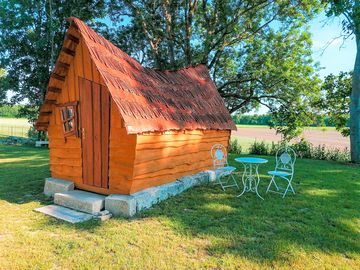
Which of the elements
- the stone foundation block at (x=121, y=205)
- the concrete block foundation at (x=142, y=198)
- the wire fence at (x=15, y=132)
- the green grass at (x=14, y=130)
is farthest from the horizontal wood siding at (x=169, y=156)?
the green grass at (x=14, y=130)

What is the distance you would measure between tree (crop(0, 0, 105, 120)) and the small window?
14176 mm

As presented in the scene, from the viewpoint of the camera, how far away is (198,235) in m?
4.44

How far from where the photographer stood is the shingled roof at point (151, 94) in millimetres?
5399

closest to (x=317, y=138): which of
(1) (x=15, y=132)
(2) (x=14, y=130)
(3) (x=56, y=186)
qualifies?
(3) (x=56, y=186)

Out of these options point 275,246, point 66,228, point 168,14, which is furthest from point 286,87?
point 66,228

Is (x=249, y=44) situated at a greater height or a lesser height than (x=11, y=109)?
greater

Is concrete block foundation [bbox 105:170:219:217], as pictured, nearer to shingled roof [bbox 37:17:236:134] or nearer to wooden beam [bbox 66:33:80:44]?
shingled roof [bbox 37:17:236:134]

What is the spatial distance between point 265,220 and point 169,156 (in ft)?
8.67

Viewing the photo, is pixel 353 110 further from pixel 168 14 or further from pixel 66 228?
pixel 66 228

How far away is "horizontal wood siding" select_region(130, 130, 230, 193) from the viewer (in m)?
5.66

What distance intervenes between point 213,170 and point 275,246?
452 centimetres

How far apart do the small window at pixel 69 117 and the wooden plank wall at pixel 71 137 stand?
124mm

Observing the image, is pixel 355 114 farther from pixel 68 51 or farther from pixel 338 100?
pixel 68 51

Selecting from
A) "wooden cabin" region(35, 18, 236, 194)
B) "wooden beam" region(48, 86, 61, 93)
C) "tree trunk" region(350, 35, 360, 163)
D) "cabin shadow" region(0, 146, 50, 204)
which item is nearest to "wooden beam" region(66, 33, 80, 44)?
"wooden cabin" region(35, 18, 236, 194)
